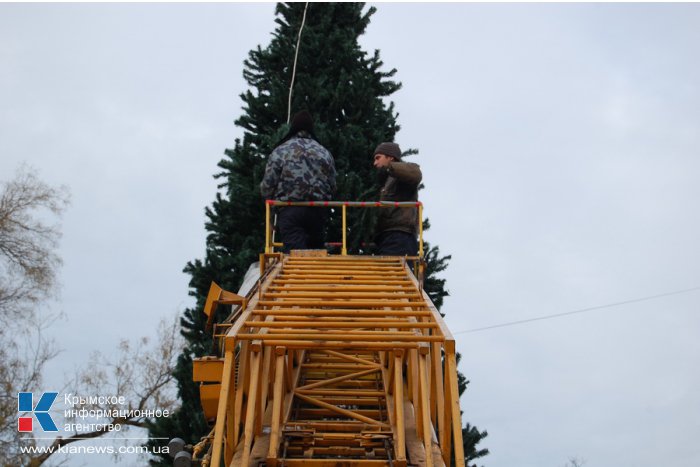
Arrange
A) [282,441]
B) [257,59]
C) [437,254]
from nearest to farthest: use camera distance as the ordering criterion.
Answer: [282,441], [437,254], [257,59]

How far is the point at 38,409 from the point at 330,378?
439 inches

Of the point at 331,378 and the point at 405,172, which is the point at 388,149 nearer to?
the point at 405,172

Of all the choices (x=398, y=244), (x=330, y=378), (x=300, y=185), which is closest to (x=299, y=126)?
(x=300, y=185)

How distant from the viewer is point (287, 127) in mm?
14023

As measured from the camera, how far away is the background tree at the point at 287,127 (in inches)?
526

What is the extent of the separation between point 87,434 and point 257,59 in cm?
1189

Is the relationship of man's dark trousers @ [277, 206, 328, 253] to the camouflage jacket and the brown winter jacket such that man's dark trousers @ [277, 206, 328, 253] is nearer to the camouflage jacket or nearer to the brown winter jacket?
the camouflage jacket

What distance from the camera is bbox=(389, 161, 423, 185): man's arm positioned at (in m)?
10.5

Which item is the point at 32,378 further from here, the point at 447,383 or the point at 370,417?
the point at 447,383

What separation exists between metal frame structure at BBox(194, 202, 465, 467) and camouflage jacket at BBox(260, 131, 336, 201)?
1463 mm

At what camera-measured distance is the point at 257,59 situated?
51.4 feet

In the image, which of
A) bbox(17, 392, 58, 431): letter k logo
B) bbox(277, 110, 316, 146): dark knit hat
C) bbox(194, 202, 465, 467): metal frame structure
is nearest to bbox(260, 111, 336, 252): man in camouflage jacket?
bbox(277, 110, 316, 146): dark knit hat

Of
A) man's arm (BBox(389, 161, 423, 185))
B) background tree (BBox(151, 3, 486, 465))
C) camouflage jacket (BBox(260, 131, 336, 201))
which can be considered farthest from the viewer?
background tree (BBox(151, 3, 486, 465))

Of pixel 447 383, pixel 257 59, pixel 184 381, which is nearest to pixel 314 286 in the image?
pixel 447 383
